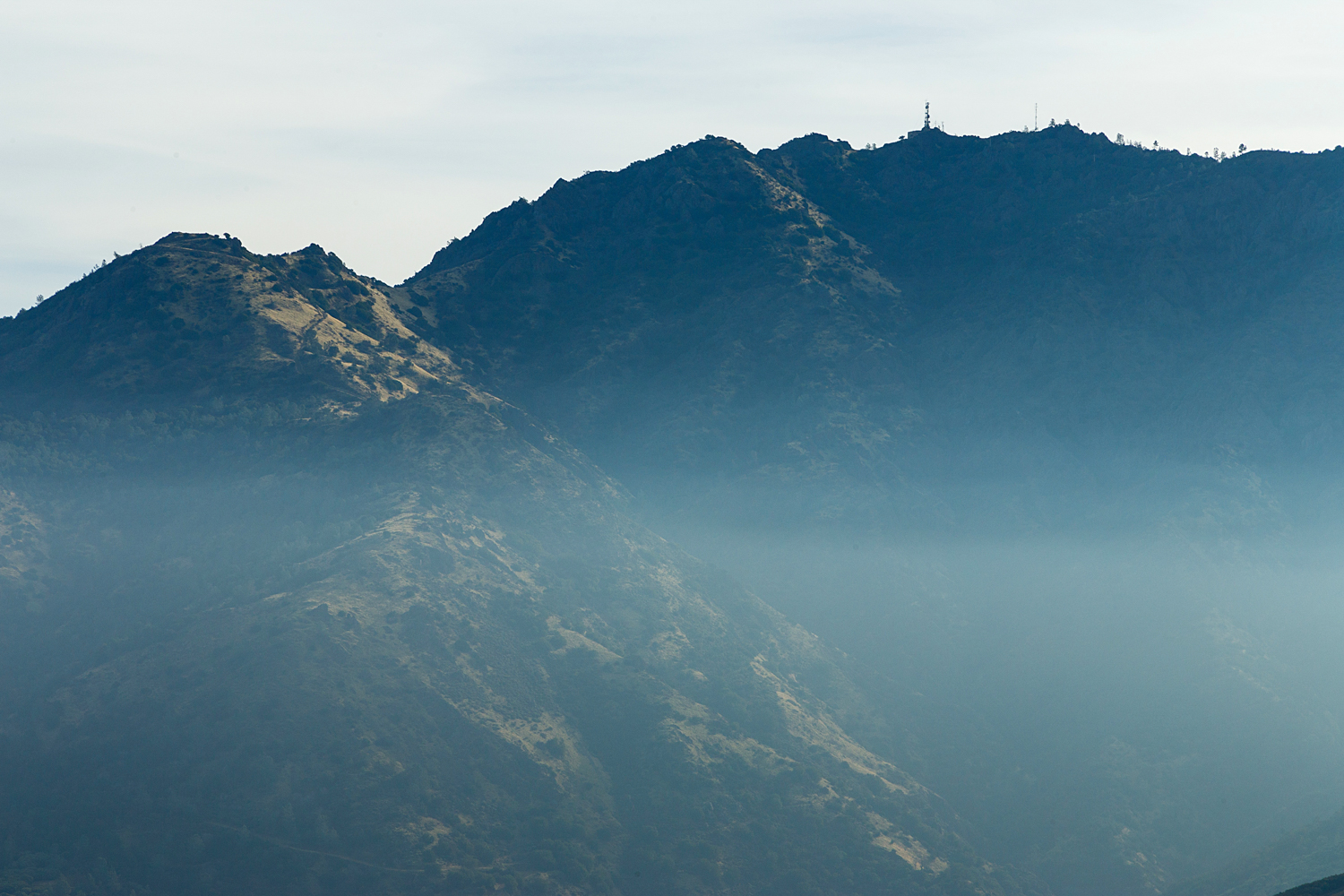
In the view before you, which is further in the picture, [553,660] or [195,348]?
[195,348]

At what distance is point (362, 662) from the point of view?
5394 inches

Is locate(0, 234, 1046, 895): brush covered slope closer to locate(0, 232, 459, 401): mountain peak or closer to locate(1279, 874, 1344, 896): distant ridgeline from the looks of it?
locate(0, 232, 459, 401): mountain peak

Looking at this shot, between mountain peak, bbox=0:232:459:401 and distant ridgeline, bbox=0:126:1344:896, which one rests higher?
mountain peak, bbox=0:232:459:401

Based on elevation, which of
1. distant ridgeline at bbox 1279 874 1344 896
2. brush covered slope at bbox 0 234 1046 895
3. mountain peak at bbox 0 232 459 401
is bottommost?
distant ridgeline at bbox 1279 874 1344 896

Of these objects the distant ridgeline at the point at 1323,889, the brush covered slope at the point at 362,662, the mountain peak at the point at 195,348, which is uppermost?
the mountain peak at the point at 195,348

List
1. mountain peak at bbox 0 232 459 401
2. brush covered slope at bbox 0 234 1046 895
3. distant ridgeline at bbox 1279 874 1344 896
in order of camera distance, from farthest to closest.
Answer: mountain peak at bbox 0 232 459 401 → brush covered slope at bbox 0 234 1046 895 → distant ridgeline at bbox 1279 874 1344 896

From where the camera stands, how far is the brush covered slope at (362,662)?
124250 mm

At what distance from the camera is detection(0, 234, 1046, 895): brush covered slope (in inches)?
4892

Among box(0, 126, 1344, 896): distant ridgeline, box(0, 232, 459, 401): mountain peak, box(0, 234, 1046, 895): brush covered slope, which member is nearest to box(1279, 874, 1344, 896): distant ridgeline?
box(0, 126, 1344, 896): distant ridgeline

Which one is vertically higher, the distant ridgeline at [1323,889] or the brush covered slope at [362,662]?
the brush covered slope at [362,662]

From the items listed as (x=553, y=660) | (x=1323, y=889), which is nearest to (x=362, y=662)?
(x=553, y=660)

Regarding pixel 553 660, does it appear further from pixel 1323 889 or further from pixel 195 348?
pixel 1323 889

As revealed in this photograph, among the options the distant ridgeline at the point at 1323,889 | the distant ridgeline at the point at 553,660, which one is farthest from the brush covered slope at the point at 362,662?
the distant ridgeline at the point at 1323,889

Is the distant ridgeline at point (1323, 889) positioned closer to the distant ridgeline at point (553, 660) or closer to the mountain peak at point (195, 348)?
the distant ridgeline at point (553, 660)
